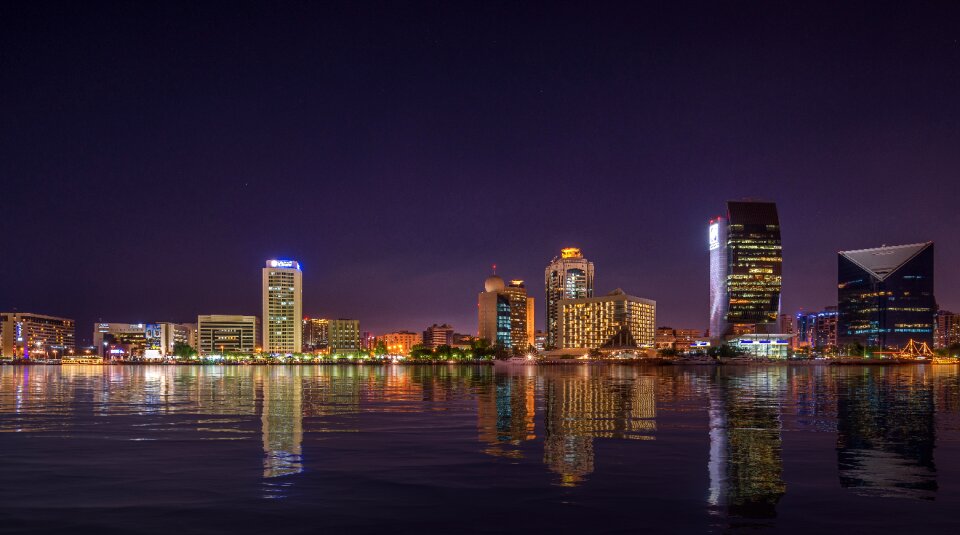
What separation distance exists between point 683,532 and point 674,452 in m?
12.0

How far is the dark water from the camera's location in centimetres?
1769

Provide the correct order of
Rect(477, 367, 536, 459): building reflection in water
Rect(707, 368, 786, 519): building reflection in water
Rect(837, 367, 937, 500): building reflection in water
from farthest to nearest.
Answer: Rect(477, 367, 536, 459): building reflection in water → Rect(837, 367, 937, 500): building reflection in water → Rect(707, 368, 786, 519): building reflection in water

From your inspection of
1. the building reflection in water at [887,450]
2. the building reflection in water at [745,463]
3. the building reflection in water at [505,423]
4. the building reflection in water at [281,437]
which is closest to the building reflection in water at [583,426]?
the building reflection in water at [505,423]

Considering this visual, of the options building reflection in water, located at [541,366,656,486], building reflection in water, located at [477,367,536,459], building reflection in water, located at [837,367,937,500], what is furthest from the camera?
building reflection in water, located at [477,367,536,459]

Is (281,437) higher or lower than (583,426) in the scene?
higher

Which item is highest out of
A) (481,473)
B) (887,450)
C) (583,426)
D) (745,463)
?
(481,473)

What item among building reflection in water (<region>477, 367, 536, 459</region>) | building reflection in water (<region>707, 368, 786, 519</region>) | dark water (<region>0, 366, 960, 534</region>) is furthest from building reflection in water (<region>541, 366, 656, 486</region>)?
building reflection in water (<region>707, 368, 786, 519</region>)

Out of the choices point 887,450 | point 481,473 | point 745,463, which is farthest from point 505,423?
point 887,450

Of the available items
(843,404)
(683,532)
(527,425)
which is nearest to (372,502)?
(683,532)

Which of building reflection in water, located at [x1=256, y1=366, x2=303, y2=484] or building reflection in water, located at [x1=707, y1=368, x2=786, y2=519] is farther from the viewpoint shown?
building reflection in water, located at [x1=256, y1=366, x2=303, y2=484]

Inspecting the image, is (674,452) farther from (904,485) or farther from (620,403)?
(620,403)

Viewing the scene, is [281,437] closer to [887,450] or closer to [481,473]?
[481,473]

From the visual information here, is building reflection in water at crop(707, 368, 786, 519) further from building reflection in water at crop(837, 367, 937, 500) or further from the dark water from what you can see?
building reflection in water at crop(837, 367, 937, 500)

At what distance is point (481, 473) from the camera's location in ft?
77.9
